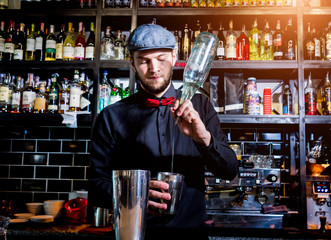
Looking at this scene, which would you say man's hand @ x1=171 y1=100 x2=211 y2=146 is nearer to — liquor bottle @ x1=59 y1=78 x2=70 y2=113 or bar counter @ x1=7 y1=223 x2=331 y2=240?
bar counter @ x1=7 y1=223 x2=331 y2=240

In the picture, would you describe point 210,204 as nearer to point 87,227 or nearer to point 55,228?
point 87,227

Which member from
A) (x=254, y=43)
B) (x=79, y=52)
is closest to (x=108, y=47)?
(x=79, y=52)

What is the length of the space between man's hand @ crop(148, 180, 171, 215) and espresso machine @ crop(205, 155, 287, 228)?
63.3 inches

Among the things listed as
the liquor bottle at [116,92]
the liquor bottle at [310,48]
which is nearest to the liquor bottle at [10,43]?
the liquor bottle at [116,92]

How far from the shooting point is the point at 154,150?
1.57 m

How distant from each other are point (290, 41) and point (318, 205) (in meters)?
1.17

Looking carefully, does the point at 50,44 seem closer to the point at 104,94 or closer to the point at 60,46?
the point at 60,46

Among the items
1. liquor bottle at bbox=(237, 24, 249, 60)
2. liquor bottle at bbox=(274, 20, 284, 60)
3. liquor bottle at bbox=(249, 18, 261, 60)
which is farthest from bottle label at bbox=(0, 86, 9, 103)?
liquor bottle at bbox=(274, 20, 284, 60)

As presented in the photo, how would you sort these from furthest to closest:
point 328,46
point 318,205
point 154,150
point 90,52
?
point 90,52 → point 328,46 → point 318,205 → point 154,150

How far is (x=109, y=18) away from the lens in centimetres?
258

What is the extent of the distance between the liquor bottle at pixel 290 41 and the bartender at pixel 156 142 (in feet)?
3.54

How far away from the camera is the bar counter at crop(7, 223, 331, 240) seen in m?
1.99

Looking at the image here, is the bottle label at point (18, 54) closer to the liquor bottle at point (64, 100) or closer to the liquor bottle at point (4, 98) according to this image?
the liquor bottle at point (4, 98)

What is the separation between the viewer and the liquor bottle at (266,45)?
98.3 inches
